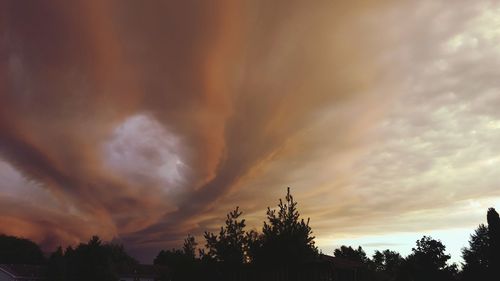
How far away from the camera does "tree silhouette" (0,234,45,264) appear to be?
11569 cm

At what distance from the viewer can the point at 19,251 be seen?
391 ft

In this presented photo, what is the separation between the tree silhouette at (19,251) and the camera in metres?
116

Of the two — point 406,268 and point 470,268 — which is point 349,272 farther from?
point 406,268

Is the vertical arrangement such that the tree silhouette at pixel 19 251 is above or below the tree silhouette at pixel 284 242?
above

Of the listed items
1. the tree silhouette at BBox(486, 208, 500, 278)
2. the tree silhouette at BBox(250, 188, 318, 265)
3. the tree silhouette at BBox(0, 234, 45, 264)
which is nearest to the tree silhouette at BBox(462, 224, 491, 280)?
the tree silhouette at BBox(486, 208, 500, 278)

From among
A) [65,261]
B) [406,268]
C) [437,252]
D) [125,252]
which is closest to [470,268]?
[406,268]

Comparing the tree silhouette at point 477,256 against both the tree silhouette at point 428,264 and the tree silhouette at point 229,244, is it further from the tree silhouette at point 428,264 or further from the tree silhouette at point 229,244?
the tree silhouette at point 229,244

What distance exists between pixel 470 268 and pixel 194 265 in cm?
6158

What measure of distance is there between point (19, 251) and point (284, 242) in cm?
12366

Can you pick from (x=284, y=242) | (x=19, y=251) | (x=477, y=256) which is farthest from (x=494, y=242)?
(x=19, y=251)

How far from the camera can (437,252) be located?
103m

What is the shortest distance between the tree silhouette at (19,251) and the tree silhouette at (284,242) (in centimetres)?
11742

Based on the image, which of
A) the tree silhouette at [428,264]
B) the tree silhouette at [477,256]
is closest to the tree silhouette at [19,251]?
the tree silhouette at [428,264]

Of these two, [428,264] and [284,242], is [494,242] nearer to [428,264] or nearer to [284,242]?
[428,264]
